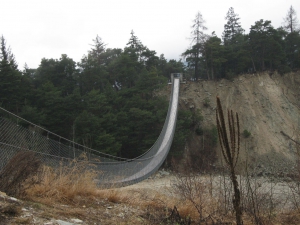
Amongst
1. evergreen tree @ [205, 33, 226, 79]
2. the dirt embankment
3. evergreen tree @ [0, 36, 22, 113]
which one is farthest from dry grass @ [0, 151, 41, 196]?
evergreen tree @ [205, 33, 226, 79]

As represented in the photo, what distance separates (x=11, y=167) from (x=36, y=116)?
14.8m

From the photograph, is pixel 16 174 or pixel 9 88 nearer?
pixel 16 174

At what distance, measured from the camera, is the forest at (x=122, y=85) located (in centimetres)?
1838

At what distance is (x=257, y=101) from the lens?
25.1m

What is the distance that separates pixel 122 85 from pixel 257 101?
435 inches

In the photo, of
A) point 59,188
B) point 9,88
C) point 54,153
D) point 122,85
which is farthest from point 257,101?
point 59,188

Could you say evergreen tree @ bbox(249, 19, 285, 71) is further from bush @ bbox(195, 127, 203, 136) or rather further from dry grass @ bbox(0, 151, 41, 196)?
dry grass @ bbox(0, 151, 41, 196)

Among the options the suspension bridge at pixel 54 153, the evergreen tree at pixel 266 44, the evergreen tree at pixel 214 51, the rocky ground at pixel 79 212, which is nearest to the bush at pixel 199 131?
the evergreen tree at pixel 214 51

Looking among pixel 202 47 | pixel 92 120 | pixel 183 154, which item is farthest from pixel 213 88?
pixel 92 120

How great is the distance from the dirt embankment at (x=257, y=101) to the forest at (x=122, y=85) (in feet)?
3.69

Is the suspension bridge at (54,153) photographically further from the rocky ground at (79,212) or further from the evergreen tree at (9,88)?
the evergreen tree at (9,88)

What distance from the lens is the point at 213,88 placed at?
25500 millimetres

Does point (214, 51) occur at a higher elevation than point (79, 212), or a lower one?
higher

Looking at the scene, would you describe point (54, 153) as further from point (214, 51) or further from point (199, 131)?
point (214, 51)
